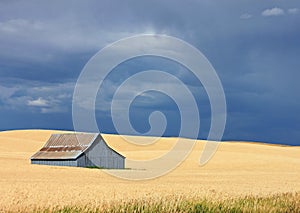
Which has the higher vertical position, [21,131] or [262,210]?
[21,131]

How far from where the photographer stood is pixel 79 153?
200 feet

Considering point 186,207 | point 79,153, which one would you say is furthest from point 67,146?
point 186,207

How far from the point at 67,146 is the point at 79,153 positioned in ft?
8.64

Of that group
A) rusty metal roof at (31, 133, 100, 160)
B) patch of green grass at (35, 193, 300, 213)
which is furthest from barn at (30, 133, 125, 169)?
patch of green grass at (35, 193, 300, 213)

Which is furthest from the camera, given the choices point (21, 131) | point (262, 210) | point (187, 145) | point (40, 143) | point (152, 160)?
point (21, 131)

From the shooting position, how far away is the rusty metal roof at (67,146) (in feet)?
201

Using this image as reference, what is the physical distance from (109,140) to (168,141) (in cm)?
1363

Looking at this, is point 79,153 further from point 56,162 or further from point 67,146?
point 56,162

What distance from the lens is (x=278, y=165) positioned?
71938mm

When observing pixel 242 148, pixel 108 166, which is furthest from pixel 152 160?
pixel 242 148

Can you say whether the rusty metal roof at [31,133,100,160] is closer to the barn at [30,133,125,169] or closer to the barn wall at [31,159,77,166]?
the barn at [30,133,125,169]

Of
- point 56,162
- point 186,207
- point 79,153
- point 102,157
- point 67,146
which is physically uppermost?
point 67,146

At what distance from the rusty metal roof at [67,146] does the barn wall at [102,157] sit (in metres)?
0.93

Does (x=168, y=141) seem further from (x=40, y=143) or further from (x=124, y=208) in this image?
(x=124, y=208)
